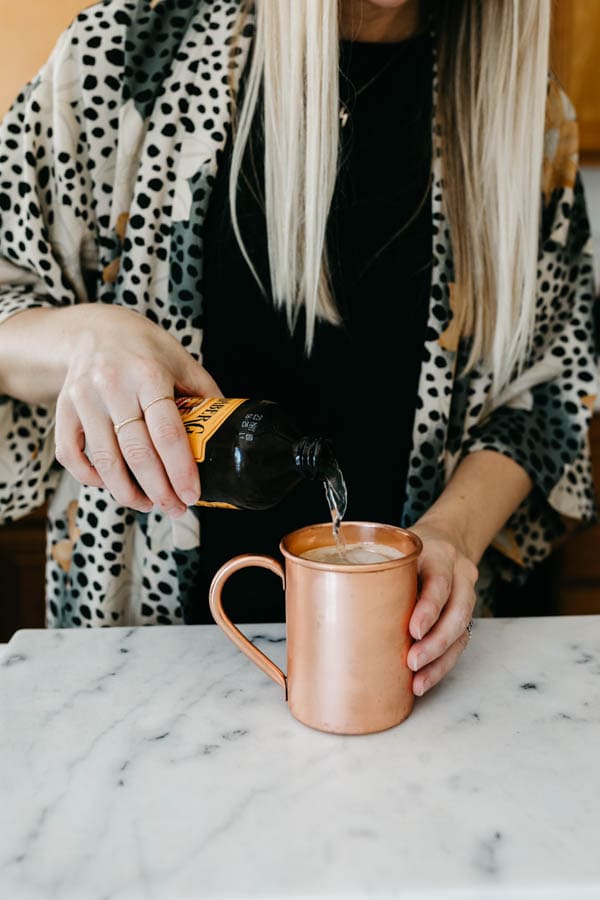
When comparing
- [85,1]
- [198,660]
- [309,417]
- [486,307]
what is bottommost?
[198,660]

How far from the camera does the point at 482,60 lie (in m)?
0.95

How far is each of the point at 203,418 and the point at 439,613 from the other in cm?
23

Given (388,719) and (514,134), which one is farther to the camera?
(514,134)

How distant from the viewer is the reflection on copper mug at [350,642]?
20.8 inches

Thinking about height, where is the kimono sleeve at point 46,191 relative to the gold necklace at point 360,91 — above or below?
below

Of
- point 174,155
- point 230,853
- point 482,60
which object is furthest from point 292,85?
point 230,853

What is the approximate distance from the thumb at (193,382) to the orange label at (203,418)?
52mm

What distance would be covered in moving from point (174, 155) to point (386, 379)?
36 centimetres

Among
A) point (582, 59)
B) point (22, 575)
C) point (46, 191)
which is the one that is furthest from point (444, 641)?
point (582, 59)

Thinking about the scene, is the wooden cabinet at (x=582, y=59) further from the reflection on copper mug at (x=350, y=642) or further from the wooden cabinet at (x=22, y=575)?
the reflection on copper mug at (x=350, y=642)

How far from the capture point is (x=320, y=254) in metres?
0.89

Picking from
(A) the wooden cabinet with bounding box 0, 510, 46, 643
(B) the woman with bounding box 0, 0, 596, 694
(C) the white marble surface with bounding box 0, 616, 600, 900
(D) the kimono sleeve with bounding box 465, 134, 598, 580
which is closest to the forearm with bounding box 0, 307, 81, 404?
(B) the woman with bounding box 0, 0, 596, 694

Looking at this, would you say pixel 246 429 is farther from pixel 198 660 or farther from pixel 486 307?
pixel 486 307

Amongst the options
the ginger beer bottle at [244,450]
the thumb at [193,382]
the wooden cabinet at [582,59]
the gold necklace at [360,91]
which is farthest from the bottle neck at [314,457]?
the wooden cabinet at [582,59]
